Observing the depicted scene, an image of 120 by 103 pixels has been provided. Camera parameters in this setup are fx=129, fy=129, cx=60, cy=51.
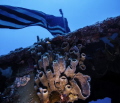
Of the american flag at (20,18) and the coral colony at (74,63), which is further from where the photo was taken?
the american flag at (20,18)

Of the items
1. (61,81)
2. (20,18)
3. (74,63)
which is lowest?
(61,81)

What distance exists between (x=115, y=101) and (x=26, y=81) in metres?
2.04

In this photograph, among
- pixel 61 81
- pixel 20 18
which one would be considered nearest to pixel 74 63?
pixel 61 81

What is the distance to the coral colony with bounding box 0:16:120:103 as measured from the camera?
2.16 m

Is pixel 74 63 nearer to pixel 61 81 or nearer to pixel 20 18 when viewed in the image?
pixel 61 81

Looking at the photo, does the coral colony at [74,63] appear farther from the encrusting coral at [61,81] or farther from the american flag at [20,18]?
the american flag at [20,18]

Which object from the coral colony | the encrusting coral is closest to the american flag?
the coral colony

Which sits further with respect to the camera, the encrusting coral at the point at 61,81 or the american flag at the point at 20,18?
the american flag at the point at 20,18

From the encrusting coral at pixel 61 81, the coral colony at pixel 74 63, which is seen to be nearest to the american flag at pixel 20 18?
the coral colony at pixel 74 63

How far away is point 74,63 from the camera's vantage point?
2121 mm

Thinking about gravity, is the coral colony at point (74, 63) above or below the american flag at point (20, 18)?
below

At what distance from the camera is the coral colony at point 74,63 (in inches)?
85.2

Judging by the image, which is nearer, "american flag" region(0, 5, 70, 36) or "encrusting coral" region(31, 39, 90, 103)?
"encrusting coral" region(31, 39, 90, 103)

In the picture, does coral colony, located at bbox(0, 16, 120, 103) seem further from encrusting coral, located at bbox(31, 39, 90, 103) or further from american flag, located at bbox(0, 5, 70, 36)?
american flag, located at bbox(0, 5, 70, 36)
